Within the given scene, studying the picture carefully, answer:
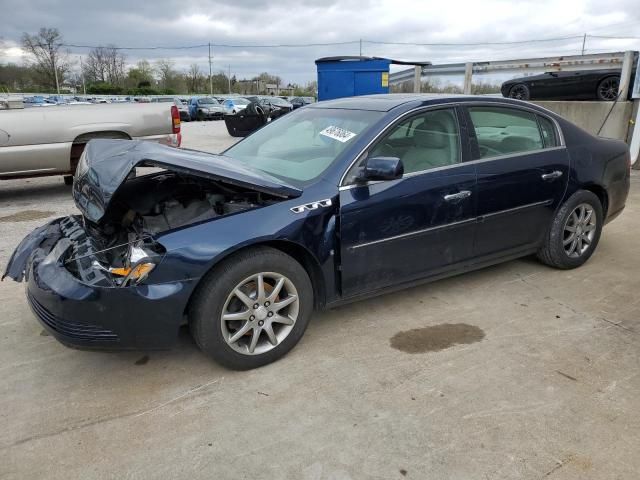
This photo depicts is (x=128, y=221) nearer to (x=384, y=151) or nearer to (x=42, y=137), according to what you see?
(x=384, y=151)

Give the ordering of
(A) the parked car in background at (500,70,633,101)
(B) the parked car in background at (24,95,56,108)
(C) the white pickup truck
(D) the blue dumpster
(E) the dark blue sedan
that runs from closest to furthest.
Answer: (E) the dark blue sedan < (C) the white pickup truck < (B) the parked car in background at (24,95,56,108) < (A) the parked car in background at (500,70,633,101) < (D) the blue dumpster

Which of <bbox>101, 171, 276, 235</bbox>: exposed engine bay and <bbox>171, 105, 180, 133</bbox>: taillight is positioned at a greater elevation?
<bbox>171, 105, 180, 133</bbox>: taillight

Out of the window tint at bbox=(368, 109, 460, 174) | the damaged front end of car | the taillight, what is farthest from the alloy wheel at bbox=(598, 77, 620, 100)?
the damaged front end of car

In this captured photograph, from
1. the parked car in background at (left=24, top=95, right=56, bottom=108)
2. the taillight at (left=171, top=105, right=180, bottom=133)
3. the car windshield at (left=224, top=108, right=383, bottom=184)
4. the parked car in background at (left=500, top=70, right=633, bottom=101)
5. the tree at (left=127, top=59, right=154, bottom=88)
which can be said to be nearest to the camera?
the car windshield at (left=224, top=108, right=383, bottom=184)

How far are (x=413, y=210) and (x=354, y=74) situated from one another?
382 inches

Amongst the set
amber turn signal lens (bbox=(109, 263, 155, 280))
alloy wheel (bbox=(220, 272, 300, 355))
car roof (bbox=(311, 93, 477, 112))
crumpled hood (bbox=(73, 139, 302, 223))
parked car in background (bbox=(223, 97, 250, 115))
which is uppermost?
parked car in background (bbox=(223, 97, 250, 115))

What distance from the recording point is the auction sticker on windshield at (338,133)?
3.44 metres

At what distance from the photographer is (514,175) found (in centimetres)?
390

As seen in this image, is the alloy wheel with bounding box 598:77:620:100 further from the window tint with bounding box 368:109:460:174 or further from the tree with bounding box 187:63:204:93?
the tree with bounding box 187:63:204:93

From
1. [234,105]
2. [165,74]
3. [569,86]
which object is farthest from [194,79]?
[569,86]

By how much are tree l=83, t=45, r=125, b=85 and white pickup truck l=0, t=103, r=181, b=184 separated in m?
68.8

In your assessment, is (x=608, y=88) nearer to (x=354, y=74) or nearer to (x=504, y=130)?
(x=354, y=74)

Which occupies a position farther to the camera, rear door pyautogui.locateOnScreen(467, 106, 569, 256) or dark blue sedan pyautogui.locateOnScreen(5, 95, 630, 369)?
rear door pyautogui.locateOnScreen(467, 106, 569, 256)

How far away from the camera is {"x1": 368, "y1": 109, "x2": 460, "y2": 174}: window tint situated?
3481 millimetres
